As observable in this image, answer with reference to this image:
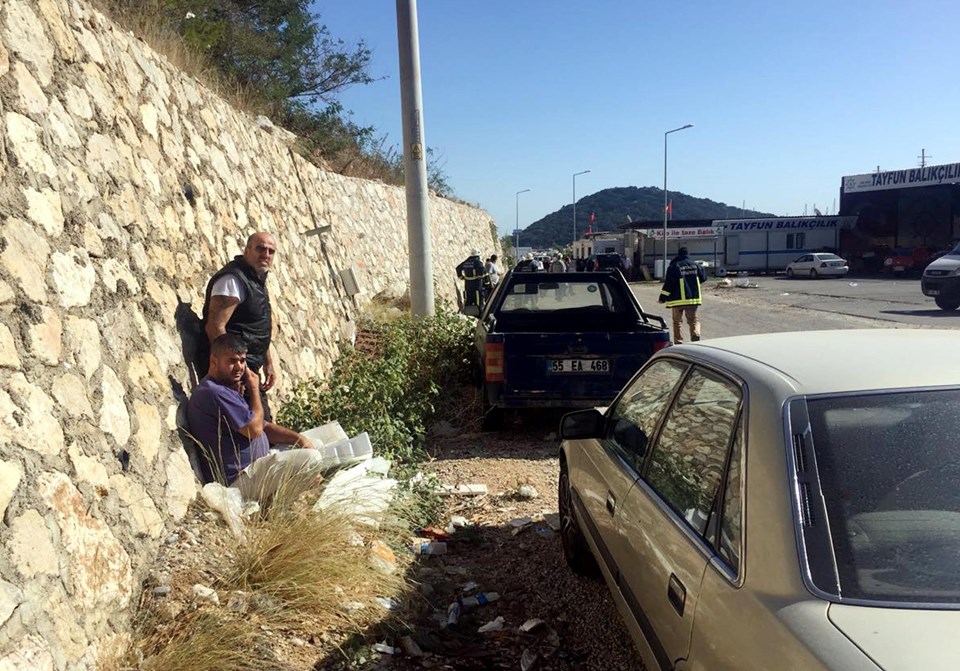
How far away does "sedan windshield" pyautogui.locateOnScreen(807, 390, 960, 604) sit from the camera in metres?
1.71

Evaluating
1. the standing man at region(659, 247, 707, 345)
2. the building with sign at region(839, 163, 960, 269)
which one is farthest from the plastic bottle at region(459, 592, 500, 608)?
the building with sign at region(839, 163, 960, 269)

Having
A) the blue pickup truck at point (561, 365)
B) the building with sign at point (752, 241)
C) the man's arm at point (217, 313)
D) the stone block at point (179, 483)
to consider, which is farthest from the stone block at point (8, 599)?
the building with sign at point (752, 241)

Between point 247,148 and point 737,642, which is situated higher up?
point 247,148

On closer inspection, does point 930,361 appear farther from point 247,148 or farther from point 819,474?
point 247,148

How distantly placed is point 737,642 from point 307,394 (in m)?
5.41

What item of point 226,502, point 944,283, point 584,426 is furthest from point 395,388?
point 944,283

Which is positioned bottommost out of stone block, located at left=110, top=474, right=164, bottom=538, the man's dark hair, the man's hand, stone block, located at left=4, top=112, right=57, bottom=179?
stone block, located at left=110, top=474, right=164, bottom=538

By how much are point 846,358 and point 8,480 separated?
3.08 m

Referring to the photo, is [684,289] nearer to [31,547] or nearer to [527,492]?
[527,492]

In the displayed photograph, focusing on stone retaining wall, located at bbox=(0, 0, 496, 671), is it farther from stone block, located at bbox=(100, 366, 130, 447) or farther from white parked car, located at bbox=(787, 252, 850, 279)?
white parked car, located at bbox=(787, 252, 850, 279)

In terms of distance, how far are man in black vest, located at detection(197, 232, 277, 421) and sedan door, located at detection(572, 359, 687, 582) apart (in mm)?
2803

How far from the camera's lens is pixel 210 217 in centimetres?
664

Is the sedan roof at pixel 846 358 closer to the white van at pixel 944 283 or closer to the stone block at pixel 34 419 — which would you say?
the stone block at pixel 34 419

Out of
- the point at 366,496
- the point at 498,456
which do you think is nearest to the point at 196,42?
the point at 498,456
